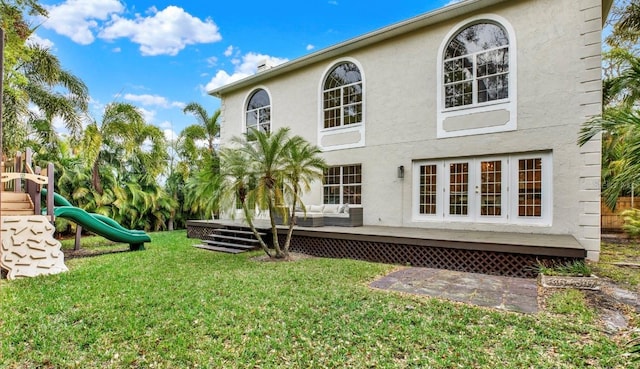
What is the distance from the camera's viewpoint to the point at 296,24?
16906 millimetres

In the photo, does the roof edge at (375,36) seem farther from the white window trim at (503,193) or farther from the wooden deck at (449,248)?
the wooden deck at (449,248)

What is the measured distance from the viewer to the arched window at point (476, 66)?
951 cm

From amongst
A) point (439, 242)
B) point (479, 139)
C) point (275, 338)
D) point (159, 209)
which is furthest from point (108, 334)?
point (159, 209)

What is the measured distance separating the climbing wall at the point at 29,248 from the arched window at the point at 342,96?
8672mm

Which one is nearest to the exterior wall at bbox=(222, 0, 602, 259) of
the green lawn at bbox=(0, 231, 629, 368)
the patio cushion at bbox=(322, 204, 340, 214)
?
the patio cushion at bbox=(322, 204, 340, 214)

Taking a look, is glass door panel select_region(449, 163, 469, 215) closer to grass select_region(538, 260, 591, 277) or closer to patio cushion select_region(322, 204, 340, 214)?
grass select_region(538, 260, 591, 277)

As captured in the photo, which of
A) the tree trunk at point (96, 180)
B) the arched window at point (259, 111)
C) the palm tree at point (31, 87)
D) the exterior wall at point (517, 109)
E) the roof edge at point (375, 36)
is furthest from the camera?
the arched window at point (259, 111)

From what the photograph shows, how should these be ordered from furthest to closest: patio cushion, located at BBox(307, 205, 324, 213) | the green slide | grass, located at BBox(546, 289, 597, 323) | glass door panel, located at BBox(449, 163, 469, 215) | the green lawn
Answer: patio cushion, located at BBox(307, 205, 324, 213) < glass door panel, located at BBox(449, 163, 469, 215) < the green slide < grass, located at BBox(546, 289, 597, 323) < the green lawn

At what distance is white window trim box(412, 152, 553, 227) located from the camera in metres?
8.80

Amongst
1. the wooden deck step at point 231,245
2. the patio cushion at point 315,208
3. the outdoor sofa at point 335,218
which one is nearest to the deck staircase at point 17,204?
the wooden deck step at point 231,245

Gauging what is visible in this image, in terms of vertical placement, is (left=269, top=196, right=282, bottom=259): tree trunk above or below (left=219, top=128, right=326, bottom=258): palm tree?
below

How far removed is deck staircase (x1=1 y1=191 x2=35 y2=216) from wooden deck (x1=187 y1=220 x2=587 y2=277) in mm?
6539

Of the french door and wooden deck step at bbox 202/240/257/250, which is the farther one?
wooden deck step at bbox 202/240/257/250

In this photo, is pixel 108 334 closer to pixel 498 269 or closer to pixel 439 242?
pixel 439 242
